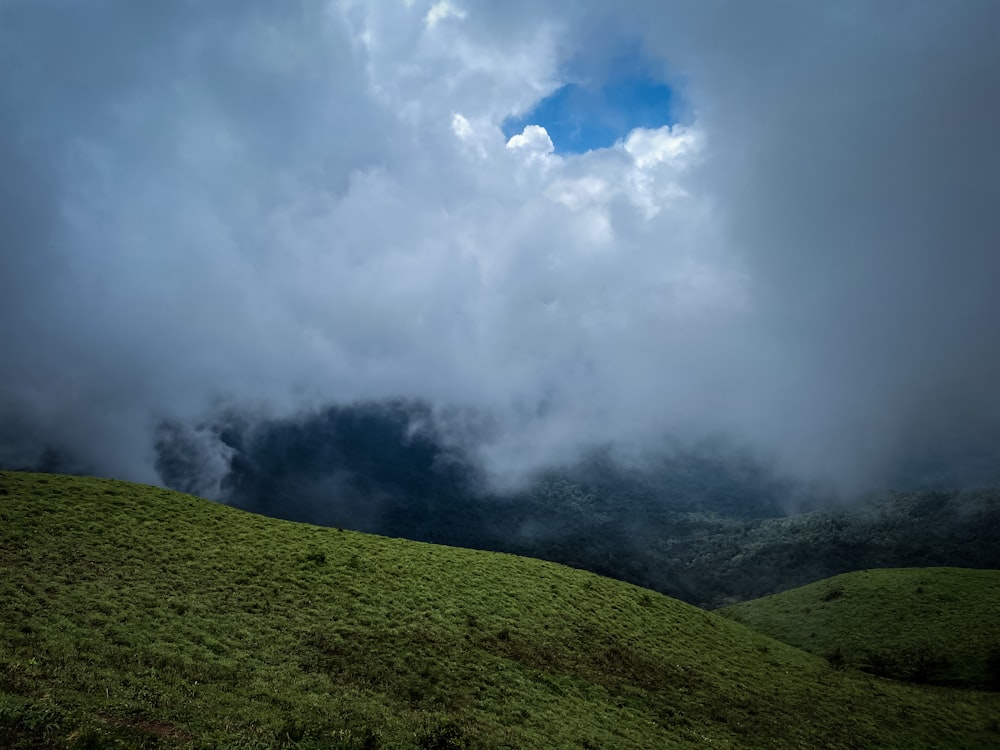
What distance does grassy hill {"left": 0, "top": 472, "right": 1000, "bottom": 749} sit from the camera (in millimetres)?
24656

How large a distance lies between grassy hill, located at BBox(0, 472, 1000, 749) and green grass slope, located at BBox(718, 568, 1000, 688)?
31.1ft

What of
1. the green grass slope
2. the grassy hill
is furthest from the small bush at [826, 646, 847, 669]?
the grassy hill

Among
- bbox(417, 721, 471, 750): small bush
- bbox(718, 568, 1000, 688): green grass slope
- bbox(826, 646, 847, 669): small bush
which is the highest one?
bbox(718, 568, 1000, 688): green grass slope

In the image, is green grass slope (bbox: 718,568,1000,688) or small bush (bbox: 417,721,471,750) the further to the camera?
green grass slope (bbox: 718,568,1000,688)

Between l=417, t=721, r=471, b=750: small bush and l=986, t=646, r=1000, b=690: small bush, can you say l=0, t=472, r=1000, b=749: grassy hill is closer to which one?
l=417, t=721, r=471, b=750: small bush

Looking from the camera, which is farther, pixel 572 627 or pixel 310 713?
pixel 572 627

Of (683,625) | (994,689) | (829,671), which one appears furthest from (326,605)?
(994,689)

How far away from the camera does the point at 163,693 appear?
81.0 feet

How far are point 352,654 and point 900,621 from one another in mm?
79568

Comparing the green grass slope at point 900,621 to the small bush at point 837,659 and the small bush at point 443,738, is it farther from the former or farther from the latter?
the small bush at point 443,738

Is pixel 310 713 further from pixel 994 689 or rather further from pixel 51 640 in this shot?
pixel 994 689

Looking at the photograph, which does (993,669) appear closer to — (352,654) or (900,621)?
(900,621)

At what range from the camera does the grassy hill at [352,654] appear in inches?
971

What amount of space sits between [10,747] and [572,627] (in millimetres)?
40263
